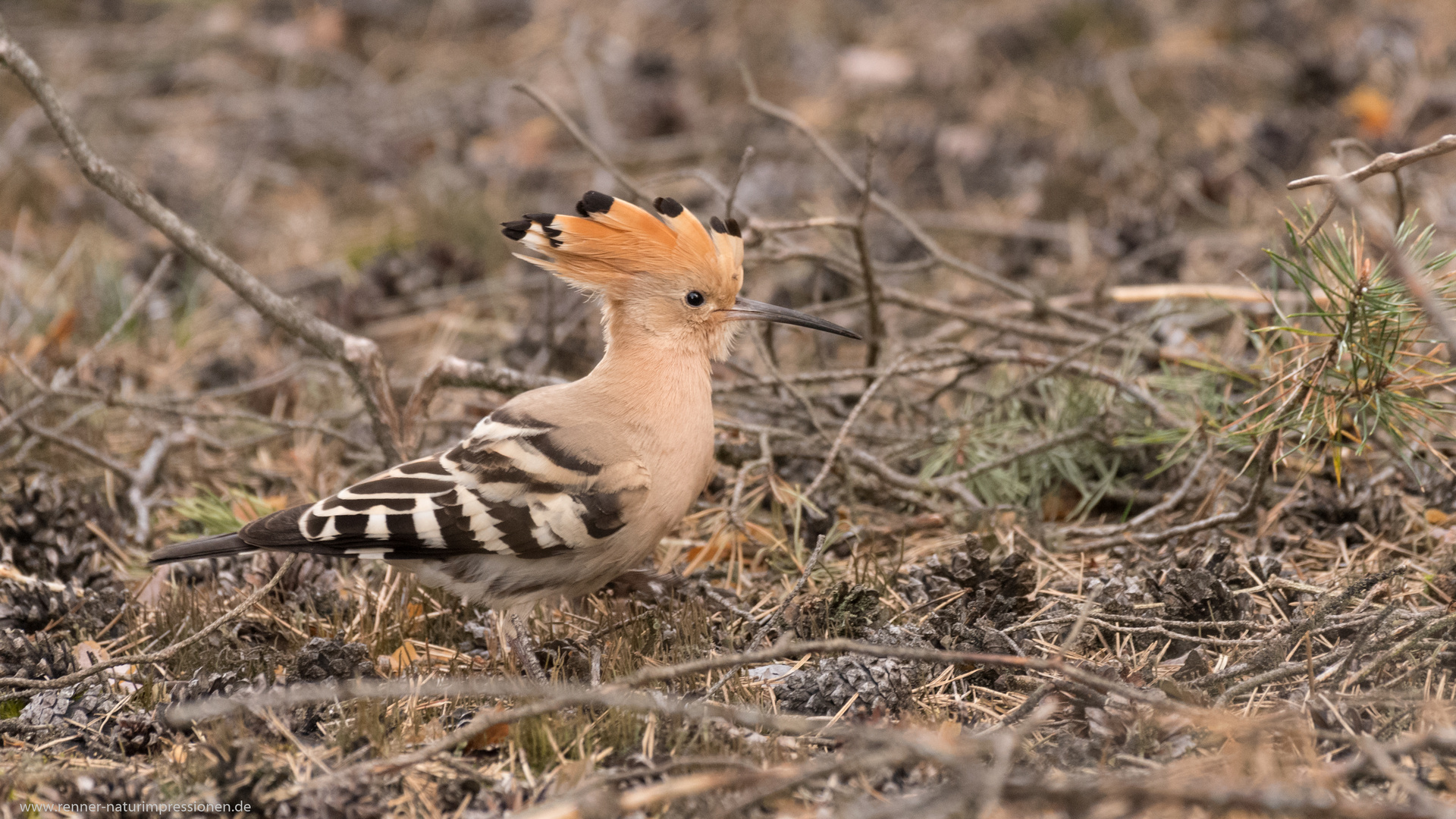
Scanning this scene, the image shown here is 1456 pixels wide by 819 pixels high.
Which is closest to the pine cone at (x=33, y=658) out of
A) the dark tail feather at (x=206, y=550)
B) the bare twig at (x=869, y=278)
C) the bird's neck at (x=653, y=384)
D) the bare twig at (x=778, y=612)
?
the dark tail feather at (x=206, y=550)

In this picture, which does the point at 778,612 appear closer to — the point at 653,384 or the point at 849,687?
the point at 849,687

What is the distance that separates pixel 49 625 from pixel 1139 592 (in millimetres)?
3007

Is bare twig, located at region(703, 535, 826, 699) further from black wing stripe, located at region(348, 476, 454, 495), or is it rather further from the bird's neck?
black wing stripe, located at region(348, 476, 454, 495)

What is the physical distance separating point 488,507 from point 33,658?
1214 mm

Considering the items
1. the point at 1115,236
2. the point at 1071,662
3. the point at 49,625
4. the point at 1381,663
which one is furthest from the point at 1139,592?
the point at 49,625

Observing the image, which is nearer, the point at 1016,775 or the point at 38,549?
Result: the point at 1016,775

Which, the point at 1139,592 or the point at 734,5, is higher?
the point at 734,5

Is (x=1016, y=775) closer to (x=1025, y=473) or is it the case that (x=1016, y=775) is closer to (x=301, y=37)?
(x=1025, y=473)

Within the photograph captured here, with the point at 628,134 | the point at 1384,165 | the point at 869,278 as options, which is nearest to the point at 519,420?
the point at 869,278

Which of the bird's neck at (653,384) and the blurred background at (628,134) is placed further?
the blurred background at (628,134)

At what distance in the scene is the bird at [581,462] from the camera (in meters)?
3.08

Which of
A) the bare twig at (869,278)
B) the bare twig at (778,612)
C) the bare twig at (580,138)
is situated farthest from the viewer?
the bare twig at (580,138)

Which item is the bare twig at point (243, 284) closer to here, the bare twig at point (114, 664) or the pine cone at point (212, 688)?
the bare twig at point (114, 664)

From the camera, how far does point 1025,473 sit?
13.1 feet
